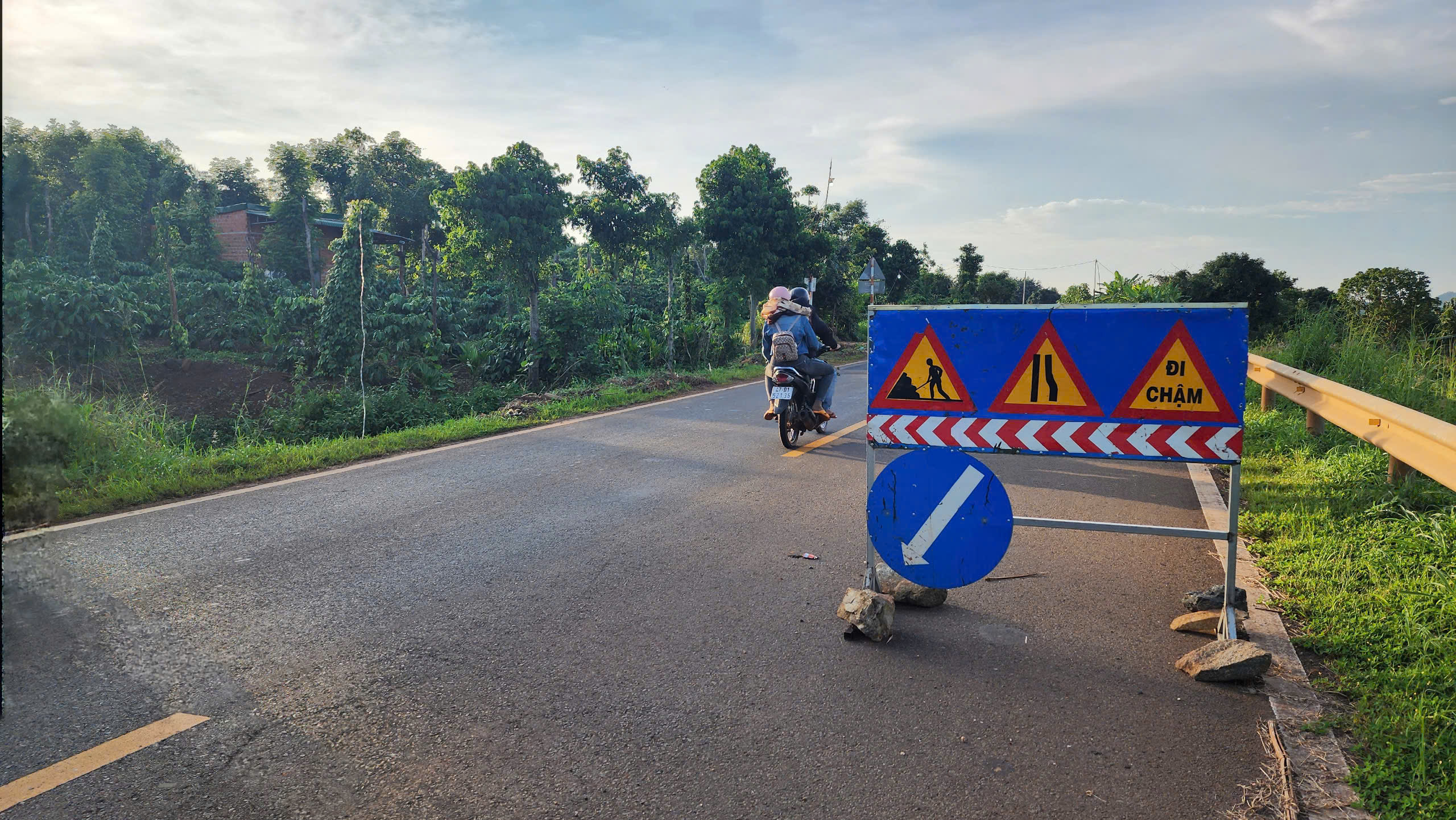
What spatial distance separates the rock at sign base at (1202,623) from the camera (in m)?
4.19

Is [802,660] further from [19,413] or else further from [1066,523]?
[19,413]

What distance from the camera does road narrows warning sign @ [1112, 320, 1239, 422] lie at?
4.13 meters

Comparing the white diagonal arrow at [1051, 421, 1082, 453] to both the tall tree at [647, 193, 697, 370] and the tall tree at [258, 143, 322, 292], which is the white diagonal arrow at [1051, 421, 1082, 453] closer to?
the tall tree at [647, 193, 697, 370]

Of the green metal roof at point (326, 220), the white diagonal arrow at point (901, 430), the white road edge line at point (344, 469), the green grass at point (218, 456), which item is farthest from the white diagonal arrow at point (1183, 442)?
the green metal roof at point (326, 220)

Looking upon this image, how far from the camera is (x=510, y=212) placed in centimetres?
1816

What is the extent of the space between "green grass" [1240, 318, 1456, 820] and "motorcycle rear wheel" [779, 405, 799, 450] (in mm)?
4171

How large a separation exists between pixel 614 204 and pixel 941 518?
16.9m

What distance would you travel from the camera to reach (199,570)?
5121mm

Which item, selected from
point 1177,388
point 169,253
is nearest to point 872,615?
point 1177,388

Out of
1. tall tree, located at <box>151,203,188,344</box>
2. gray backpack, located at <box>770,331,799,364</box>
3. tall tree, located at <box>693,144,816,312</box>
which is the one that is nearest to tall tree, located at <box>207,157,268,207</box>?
tall tree, located at <box>151,203,188,344</box>

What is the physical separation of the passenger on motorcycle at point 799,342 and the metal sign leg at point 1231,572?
560 cm

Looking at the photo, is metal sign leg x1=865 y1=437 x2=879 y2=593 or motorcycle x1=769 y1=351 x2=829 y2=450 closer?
metal sign leg x1=865 y1=437 x2=879 y2=593

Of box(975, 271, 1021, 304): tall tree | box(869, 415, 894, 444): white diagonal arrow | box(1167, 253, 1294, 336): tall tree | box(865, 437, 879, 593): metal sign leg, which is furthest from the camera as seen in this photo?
box(975, 271, 1021, 304): tall tree

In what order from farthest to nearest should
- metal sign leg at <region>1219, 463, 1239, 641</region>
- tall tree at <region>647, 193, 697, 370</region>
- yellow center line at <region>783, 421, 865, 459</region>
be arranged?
tall tree at <region>647, 193, 697, 370</region>
yellow center line at <region>783, 421, 865, 459</region>
metal sign leg at <region>1219, 463, 1239, 641</region>
